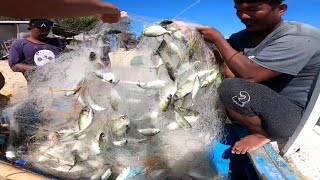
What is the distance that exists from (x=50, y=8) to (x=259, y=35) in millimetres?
1921

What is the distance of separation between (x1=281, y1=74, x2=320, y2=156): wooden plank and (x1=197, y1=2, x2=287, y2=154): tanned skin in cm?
17

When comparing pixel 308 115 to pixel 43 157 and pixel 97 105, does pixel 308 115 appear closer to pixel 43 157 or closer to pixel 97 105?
pixel 97 105

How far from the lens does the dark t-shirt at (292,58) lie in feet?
8.93

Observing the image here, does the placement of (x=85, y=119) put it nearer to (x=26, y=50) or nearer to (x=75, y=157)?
(x=75, y=157)

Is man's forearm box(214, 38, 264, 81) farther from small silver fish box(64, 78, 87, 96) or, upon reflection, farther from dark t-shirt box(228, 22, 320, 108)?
small silver fish box(64, 78, 87, 96)

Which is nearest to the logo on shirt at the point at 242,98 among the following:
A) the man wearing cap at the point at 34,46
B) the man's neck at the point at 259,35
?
the man's neck at the point at 259,35

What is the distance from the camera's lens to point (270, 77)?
2811mm

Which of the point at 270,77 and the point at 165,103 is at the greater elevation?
the point at 270,77

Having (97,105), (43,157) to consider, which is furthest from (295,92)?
(43,157)

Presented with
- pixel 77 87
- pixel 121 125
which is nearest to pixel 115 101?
pixel 121 125

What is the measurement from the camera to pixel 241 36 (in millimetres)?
3498

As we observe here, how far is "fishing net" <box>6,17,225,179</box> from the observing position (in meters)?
2.50

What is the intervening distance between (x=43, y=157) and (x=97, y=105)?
607 millimetres

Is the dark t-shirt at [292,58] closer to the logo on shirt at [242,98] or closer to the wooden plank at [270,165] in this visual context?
the logo on shirt at [242,98]
